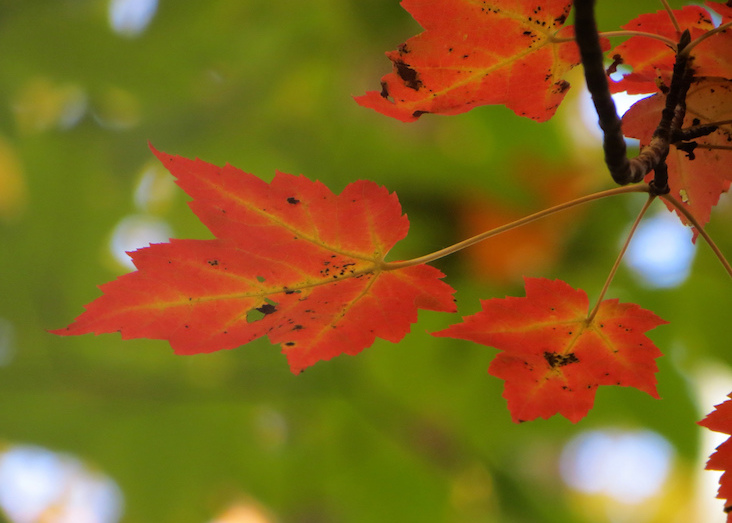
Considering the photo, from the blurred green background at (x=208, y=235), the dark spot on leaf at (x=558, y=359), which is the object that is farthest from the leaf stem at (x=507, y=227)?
the blurred green background at (x=208, y=235)

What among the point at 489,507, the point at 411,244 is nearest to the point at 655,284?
the point at 411,244

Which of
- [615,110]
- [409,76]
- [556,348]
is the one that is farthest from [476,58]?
[556,348]

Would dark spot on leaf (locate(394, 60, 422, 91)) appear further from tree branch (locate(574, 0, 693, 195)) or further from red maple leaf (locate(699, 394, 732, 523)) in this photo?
red maple leaf (locate(699, 394, 732, 523))

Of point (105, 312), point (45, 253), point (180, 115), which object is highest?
point (180, 115)

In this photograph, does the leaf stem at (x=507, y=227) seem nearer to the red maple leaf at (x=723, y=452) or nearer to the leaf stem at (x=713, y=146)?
the leaf stem at (x=713, y=146)

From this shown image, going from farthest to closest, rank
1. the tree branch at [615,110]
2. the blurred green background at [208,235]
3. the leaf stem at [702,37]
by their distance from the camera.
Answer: the blurred green background at [208,235], the leaf stem at [702,37], the tree branch at [615,110]

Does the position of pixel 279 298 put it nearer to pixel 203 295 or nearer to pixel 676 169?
pixel 203 295
